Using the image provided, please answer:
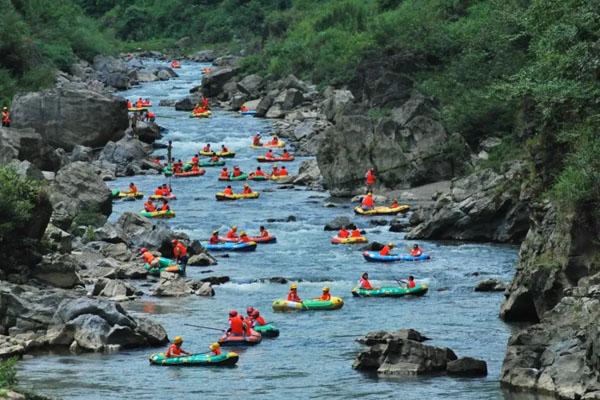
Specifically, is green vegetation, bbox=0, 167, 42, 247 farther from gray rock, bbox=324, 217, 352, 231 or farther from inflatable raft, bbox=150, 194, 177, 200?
inflatable raft, bbox=150, 194, 177, 200

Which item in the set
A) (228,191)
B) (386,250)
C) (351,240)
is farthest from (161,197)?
(386,250)

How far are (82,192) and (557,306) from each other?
2701cm

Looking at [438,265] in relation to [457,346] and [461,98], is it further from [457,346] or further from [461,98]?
[461,98]

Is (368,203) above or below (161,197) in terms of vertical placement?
above

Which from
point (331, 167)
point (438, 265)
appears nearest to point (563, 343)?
point (438, 265)

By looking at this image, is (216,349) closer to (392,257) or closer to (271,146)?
(392,257)

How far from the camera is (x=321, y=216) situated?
196 ft

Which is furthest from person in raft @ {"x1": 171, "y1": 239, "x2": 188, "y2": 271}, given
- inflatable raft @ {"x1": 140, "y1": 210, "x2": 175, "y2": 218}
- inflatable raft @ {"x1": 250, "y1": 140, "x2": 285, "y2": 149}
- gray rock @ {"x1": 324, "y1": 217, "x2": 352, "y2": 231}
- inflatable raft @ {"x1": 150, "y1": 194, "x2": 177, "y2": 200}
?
inflatable raft @ {"x1": 250, "y1": 140, "x2": 285, "y2": 149}

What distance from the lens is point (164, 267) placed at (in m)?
48.8

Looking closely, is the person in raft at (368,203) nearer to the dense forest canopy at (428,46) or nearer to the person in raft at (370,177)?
the person in raft at (370,177)

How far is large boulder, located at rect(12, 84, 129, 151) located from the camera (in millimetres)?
72562

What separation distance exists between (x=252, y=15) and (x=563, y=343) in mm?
103975

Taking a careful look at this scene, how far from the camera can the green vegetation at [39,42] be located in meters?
85.1

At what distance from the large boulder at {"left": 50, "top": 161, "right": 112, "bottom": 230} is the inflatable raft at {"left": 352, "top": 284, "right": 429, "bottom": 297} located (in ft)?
45.5
